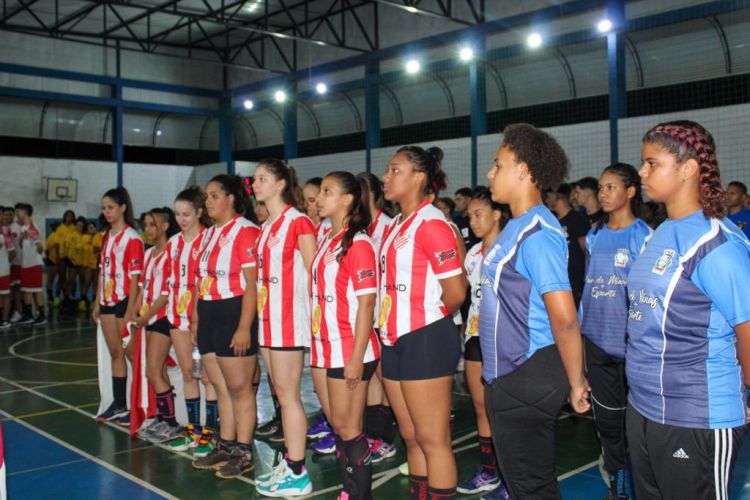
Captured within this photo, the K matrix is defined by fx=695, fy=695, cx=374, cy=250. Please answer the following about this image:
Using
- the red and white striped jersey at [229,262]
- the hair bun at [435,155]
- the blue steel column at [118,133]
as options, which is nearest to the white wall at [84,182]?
the blue steel column at [118,133]

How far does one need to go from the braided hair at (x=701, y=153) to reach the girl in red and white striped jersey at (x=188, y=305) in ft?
11.1

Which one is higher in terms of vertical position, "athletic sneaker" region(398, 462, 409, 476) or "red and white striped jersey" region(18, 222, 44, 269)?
"red and white striped jersey" region(18, 222, 44, 269)

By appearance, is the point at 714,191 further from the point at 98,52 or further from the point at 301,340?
the point at 98,52

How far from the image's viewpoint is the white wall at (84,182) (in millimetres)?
16828

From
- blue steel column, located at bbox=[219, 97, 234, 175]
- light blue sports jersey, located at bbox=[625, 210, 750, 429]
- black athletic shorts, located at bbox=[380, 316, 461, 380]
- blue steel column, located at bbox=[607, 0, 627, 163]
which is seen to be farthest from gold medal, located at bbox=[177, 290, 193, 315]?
blue steel column, located at bbox=[219, 97, 234, 175]

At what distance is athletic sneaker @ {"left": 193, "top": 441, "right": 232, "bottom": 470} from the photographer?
4.65 metres

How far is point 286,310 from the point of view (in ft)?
13.5

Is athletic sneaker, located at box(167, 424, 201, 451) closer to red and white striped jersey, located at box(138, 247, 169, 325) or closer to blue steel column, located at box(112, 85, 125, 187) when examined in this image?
red and white striped jersey, located at box(138, 247, 169, 325)

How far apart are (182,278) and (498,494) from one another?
8.82 feet

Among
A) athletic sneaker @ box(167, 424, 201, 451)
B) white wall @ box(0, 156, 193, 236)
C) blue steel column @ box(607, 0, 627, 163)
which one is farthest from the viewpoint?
white wall @ box(0, 156, 193, 236)

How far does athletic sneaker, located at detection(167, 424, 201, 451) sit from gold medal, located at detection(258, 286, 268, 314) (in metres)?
1.45

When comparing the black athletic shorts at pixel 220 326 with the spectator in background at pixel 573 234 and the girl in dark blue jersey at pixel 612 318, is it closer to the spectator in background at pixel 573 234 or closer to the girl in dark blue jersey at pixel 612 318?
the girl in dark blue jersey at pixel 612 318

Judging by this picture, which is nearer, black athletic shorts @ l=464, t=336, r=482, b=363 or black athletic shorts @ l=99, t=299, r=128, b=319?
black athletic shorts @ l=464, t=336, r=482, b=363

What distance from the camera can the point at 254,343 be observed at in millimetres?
4520
